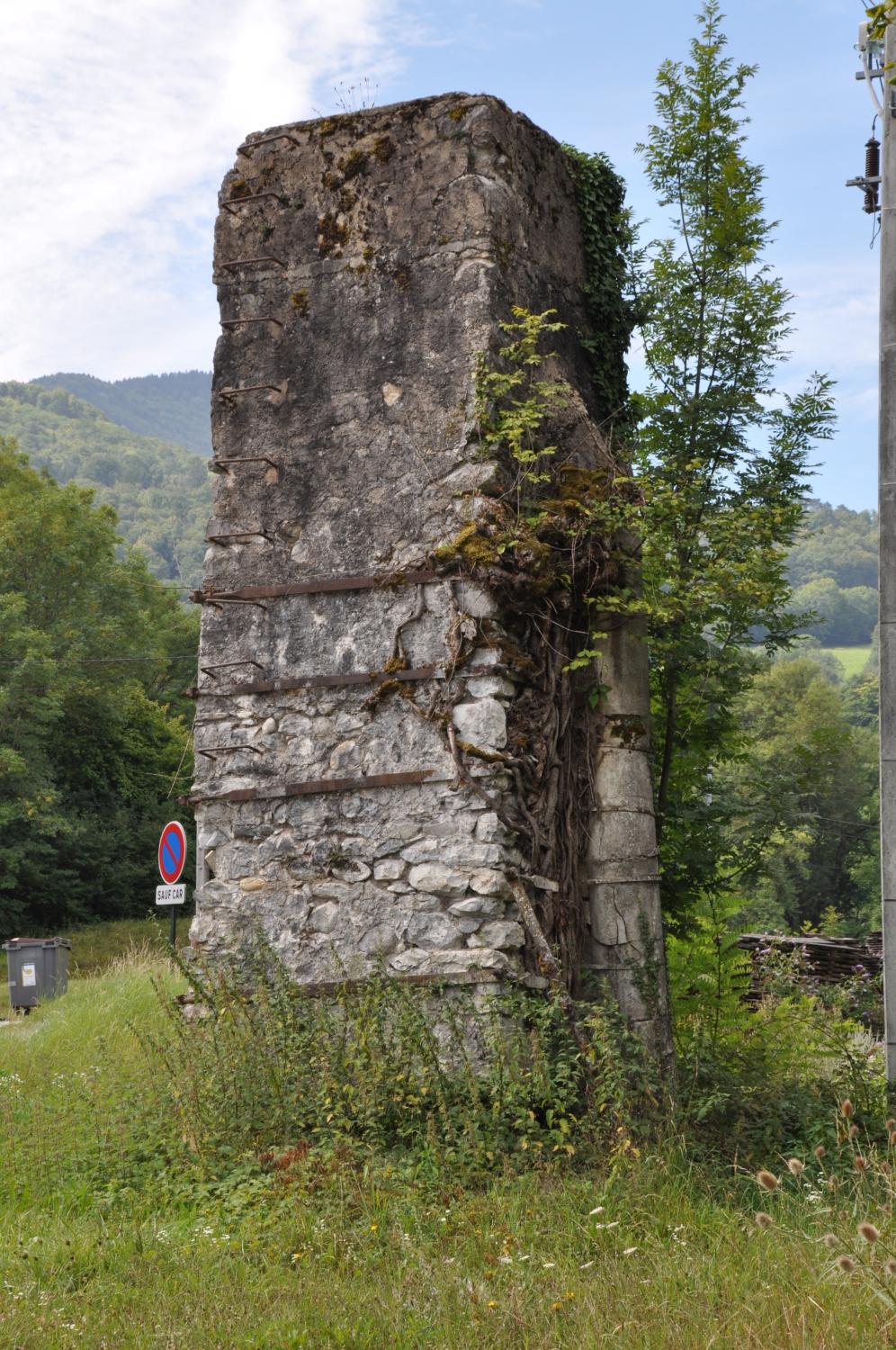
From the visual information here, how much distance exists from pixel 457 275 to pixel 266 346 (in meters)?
1.31

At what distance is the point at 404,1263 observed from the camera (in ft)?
15.8

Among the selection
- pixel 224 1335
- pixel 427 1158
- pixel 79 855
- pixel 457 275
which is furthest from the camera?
pixel 79 855

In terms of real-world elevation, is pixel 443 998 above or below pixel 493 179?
below

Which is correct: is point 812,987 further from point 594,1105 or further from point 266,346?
point 266,346

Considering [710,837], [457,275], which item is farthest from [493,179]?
[710,837]

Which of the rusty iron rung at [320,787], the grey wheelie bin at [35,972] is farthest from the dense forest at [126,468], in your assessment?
the rusty iron rung at [320,787]

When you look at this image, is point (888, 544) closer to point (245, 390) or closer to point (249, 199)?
point (245, 390)

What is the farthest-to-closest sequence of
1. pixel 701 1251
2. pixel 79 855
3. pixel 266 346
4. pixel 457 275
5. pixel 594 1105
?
pixel 79 855 < pixel 266 346 < pixel 457 275 < pixel 594 1105 < pixel 701 1251

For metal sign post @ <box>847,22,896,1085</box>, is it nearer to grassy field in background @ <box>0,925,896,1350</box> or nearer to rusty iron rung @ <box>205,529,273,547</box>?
grassy field in background @ <box>0,925,896,1350</box>

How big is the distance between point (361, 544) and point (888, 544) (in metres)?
2.98

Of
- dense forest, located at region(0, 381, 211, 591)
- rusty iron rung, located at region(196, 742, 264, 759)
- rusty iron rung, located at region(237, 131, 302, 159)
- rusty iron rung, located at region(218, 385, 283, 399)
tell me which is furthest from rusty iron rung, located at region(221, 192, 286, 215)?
dense forest, located at region(0, 381, 211, 591)

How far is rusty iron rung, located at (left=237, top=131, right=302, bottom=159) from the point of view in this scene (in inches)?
319

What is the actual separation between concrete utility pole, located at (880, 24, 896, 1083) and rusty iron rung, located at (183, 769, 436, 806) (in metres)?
2.55

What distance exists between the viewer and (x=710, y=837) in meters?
8.81
